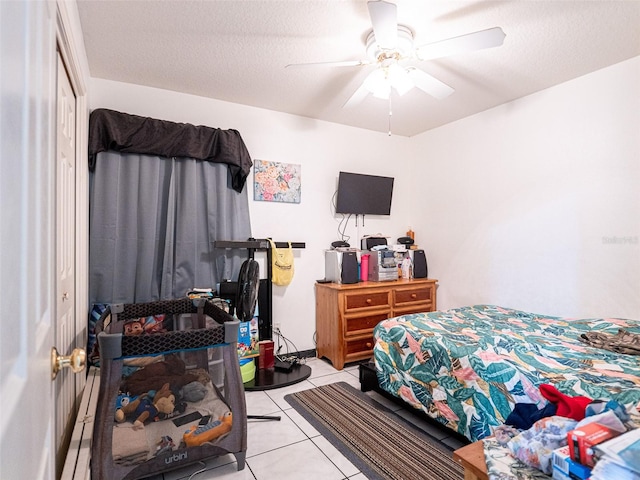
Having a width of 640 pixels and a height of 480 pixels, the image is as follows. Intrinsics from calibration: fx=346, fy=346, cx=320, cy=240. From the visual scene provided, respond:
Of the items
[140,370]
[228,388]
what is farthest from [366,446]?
[140,370]

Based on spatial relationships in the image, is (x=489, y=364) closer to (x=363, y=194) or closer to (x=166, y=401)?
(x=166, y=401)

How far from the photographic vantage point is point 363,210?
12.7 ft

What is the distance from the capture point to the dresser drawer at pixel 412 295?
11.7ft

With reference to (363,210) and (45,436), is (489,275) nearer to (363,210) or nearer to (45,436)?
(363,210)

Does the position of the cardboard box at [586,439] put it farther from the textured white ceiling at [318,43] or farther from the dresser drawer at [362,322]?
the dresser drawer at [362,322]

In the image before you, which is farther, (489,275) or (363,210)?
(363,210)

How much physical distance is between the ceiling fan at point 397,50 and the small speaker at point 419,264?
189 cm

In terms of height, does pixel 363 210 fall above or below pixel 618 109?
below

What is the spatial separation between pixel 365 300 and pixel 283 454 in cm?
166

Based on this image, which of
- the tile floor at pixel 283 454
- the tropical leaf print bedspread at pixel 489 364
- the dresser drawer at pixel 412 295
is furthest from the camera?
the dresser drawer at pixel 412 295

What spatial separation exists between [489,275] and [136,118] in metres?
3.46

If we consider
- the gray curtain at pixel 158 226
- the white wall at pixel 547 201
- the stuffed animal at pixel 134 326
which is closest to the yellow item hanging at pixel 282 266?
the gray curtain at pixel 158 226

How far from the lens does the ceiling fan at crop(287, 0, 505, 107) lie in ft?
5.62

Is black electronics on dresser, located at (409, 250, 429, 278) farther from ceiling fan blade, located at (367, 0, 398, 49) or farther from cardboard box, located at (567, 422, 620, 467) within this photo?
cardboard box, located at (567, 422, 620, 467)
